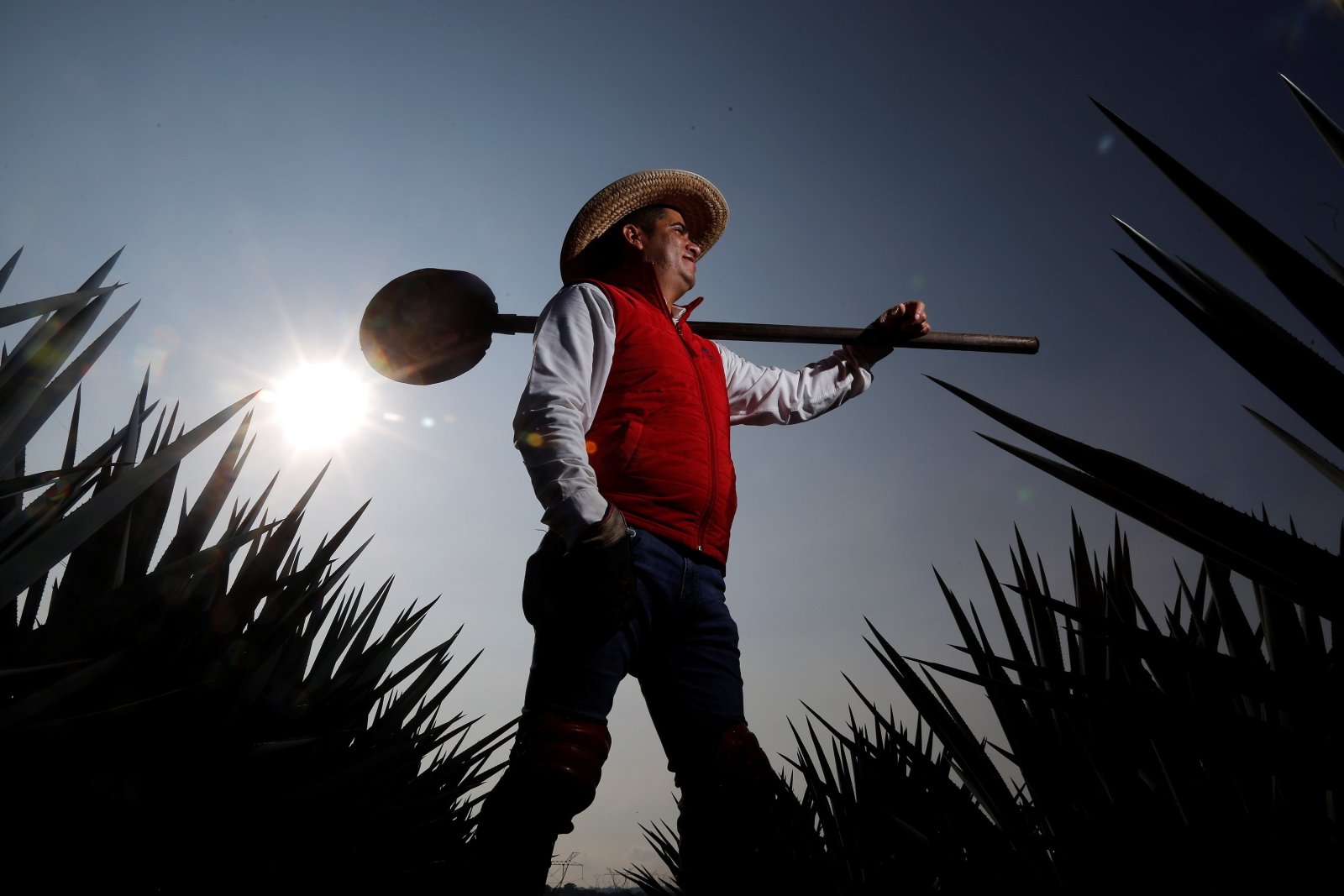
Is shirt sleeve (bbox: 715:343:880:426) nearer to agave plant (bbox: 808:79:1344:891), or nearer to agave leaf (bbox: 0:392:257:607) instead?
agave plant (bbox: 808:79:1344:891)

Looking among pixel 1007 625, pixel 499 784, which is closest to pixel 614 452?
pixel 499 784

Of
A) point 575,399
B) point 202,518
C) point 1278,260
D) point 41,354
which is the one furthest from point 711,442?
point 1278,260

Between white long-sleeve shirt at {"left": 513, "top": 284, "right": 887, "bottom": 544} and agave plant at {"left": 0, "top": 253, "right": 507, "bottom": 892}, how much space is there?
1.18 feet

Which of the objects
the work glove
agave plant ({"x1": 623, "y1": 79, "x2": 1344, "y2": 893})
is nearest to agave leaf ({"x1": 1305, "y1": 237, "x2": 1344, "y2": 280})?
agave plant ({"x1": 623, "y1": 79, "x2": 1344, "y2": 893})

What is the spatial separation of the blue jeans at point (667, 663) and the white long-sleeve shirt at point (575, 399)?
195mm

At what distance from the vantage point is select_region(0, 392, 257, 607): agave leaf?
703 millimetres

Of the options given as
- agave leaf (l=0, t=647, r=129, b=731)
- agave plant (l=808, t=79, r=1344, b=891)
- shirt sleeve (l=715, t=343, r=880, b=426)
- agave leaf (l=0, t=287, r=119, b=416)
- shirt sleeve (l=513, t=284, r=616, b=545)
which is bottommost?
agave leaf (l=0, t=647, r=129, b=731)

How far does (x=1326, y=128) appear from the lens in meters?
0.53

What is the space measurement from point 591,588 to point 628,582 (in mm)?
78

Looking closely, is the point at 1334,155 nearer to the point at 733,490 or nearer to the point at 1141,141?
the point at 1141,141

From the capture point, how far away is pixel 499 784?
1349mm

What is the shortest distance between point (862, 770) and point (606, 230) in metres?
1.76

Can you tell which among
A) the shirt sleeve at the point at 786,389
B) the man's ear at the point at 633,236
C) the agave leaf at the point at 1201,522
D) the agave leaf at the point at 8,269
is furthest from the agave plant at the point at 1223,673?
the man's ear at the point at 633,236

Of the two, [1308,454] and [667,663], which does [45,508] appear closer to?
[667,663]
